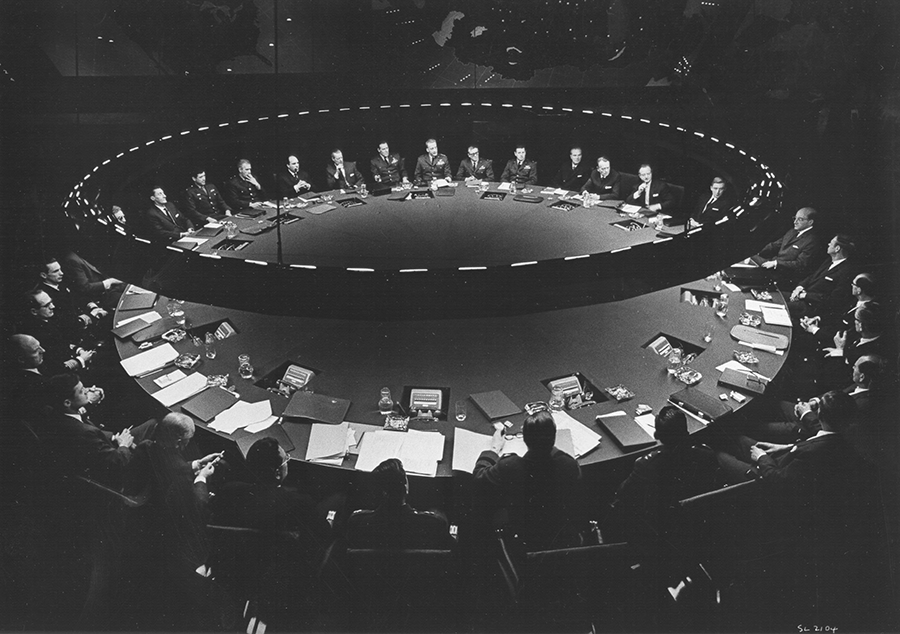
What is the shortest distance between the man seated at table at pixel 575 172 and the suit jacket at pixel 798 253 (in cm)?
266

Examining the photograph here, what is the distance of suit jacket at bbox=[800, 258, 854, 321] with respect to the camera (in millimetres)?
A: 5754

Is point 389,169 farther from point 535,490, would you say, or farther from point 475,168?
point 535,490

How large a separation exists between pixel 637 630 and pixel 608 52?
514 centimetres

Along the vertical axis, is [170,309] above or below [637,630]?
above

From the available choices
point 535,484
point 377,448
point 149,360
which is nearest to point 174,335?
point 149,360

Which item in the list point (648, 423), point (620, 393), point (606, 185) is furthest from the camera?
point (606, 185)

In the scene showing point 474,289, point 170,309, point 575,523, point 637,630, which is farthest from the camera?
point 170,309

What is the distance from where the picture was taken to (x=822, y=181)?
19.3 feet

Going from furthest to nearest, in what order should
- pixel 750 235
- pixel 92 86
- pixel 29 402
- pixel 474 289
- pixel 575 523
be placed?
1. pixel 92 86
2. pixel 29 402
3. pixel 575 523
4. pixel 750 235
5. pixel 474 289

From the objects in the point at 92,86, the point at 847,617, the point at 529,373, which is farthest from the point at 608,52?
the point at 847,617

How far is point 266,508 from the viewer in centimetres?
465

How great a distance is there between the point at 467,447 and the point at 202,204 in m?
5.15

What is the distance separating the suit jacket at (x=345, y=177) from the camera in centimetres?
853

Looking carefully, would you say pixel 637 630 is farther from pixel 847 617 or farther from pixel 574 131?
pixel 574 131
